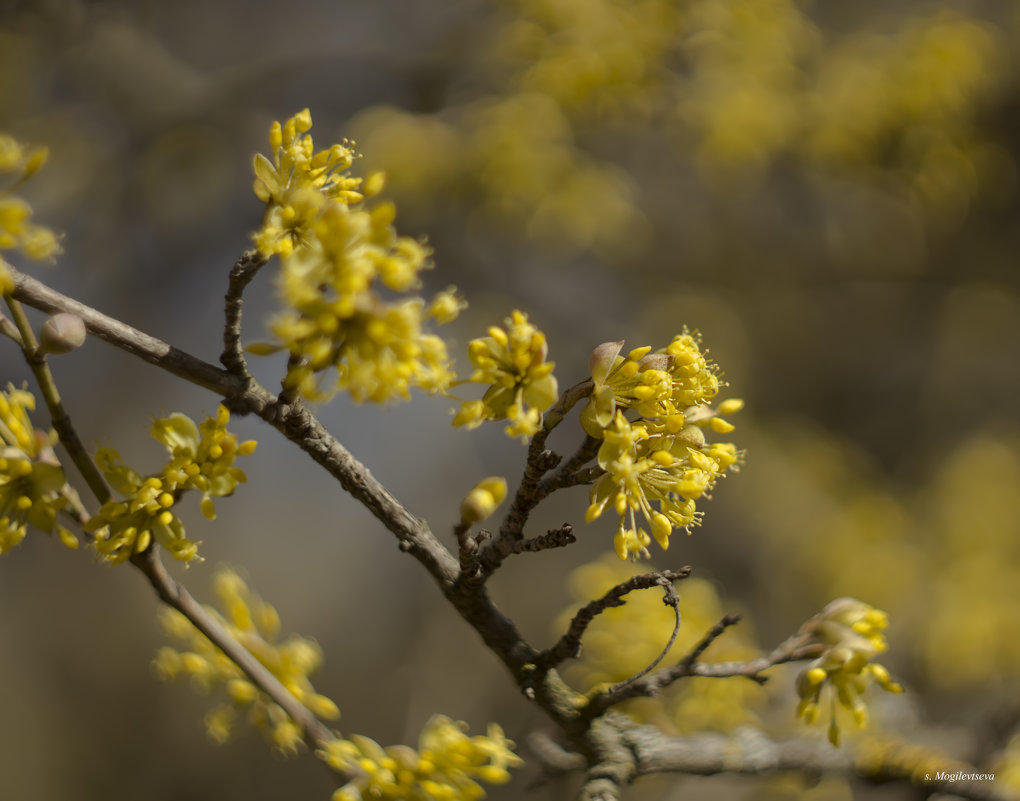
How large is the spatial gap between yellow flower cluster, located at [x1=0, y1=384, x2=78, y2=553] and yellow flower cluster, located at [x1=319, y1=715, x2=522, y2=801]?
1.21ft

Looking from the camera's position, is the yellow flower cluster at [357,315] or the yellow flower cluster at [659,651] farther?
the yellow flower cluster at [659,651]

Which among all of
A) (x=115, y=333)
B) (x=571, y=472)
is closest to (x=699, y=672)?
(x=571, y=472)

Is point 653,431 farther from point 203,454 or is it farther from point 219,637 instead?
point 219,637

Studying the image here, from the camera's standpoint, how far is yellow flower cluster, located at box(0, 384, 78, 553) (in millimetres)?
601

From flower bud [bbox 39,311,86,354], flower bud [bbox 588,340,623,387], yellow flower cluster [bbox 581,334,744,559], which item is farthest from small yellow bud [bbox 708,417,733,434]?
flower bud [bbox 39,311,86,354]

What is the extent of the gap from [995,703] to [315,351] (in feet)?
7.19

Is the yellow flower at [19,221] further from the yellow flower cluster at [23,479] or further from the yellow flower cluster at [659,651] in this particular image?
the yellow flower cluster at [659,651]

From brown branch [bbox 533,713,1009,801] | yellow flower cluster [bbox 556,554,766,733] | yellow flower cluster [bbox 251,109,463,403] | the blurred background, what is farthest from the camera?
the blurred background

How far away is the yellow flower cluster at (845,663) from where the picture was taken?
0.77 metres

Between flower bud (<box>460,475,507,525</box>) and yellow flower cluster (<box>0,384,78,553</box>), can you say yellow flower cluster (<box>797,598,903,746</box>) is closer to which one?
flower bud (<box>460,475,507,525</box>)

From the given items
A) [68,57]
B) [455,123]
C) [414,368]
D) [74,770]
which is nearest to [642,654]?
[414,368]

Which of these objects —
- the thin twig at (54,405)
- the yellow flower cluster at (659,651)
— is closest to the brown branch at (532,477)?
the thin twig at (54,405)

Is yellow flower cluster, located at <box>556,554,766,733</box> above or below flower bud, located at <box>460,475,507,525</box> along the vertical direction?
above

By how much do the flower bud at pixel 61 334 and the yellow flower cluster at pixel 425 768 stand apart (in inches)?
19.6
